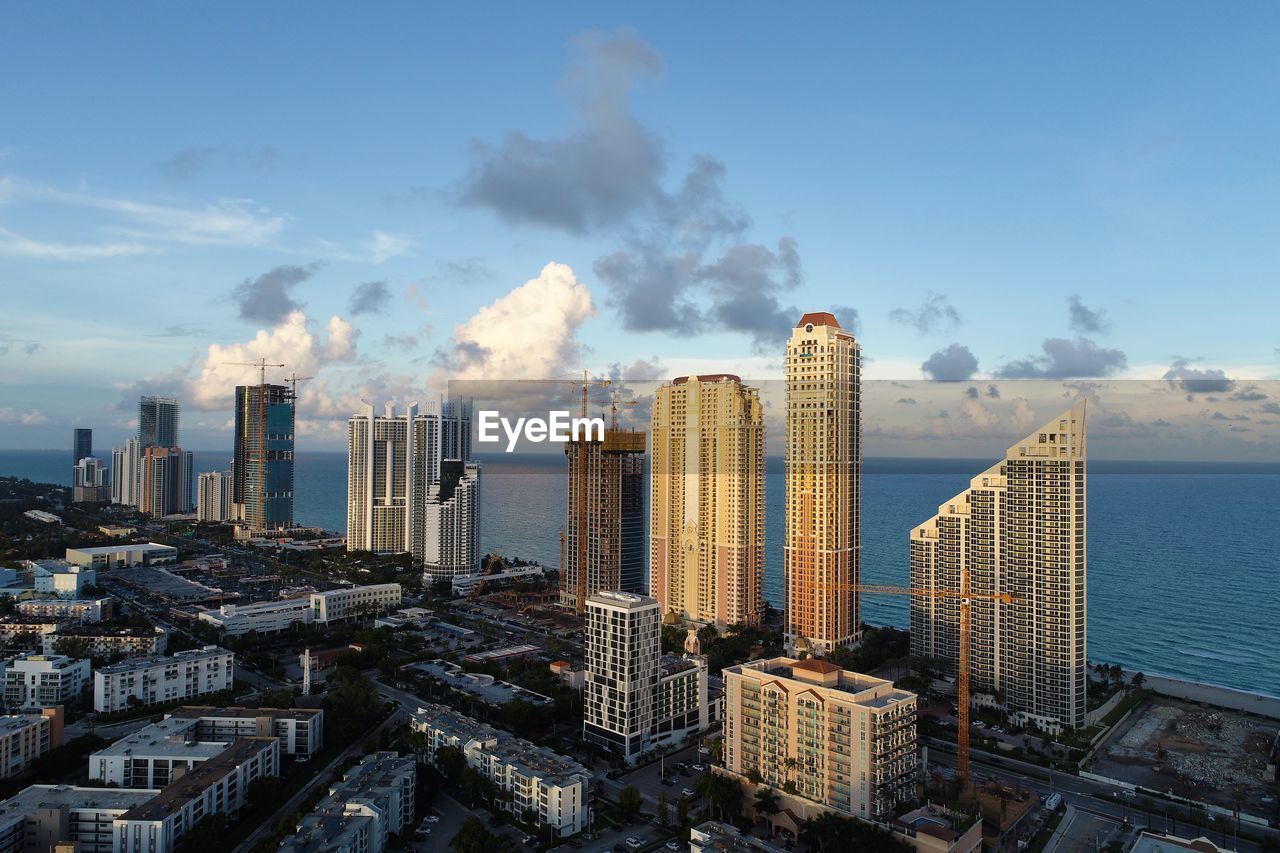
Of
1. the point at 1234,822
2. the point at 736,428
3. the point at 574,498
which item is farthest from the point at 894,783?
the point at 574,498

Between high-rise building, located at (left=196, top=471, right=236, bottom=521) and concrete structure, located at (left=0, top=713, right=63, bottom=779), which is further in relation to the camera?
high-rise building, located at (left=196, top=471, right=236, bottom=521)

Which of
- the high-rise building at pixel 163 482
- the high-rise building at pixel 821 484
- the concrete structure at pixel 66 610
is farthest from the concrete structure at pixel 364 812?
the high-rise building at pixel 163 482

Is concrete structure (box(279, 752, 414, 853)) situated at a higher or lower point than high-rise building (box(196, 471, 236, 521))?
lower

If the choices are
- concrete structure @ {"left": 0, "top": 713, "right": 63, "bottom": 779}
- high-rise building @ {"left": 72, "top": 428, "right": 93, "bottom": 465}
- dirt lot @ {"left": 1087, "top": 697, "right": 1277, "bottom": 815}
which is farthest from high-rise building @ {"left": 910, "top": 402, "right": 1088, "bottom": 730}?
high-rise building @ {"left": 72, "top": 428, "right": 93, "bottom": 465}

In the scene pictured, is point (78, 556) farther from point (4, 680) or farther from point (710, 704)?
point (710, 704)

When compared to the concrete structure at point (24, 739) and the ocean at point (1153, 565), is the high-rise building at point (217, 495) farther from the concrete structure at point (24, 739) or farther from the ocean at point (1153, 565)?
the concrete structure at point (24, 739)

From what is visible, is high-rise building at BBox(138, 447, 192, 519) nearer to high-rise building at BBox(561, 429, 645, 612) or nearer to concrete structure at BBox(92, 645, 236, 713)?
high-rise building at BBox(561, 429, 645, 612)
